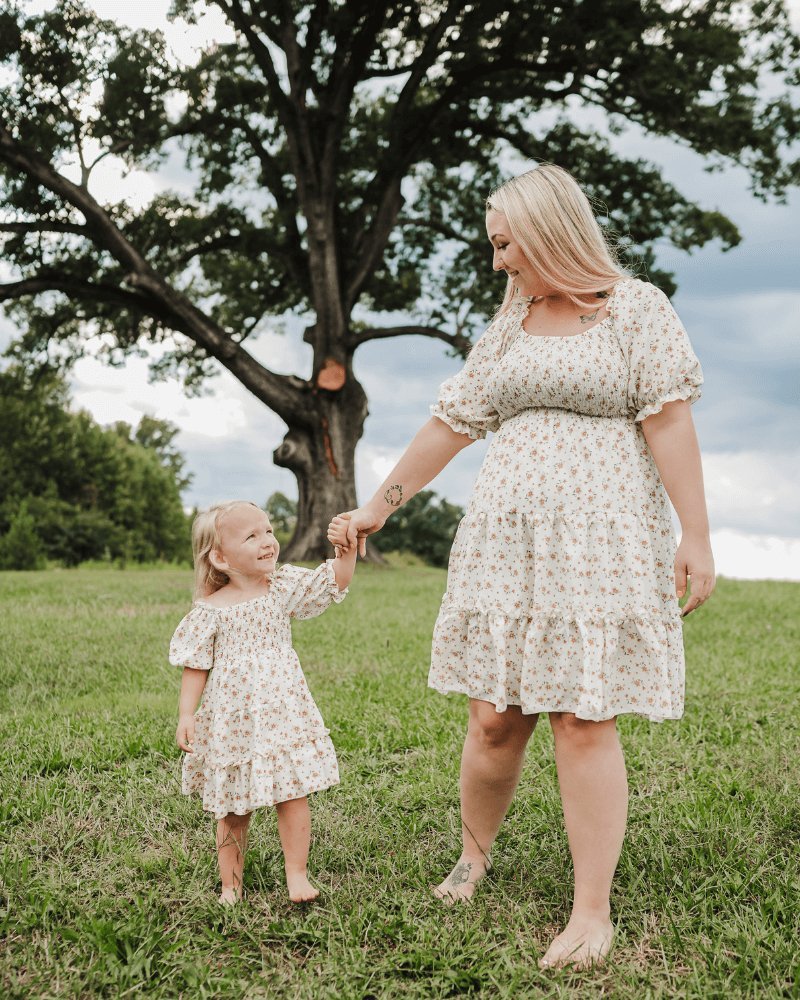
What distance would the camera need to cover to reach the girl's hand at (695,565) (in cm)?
244

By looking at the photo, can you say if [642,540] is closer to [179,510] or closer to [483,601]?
[483,601]

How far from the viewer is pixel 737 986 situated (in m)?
2.23

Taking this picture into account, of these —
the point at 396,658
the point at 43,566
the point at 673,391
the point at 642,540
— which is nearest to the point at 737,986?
the point at 642,540

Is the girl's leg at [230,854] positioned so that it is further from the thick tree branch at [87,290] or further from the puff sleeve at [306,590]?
the thick tree branch at [87,290]

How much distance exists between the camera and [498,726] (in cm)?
266

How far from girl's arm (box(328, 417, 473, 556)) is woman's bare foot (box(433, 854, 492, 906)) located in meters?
1.01

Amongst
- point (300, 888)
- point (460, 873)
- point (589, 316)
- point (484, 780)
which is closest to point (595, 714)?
point (484, 780)

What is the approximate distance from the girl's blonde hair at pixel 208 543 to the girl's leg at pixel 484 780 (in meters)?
0.88

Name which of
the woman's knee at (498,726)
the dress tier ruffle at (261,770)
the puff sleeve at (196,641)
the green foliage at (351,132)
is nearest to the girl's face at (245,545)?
the puff sleeve at (196,641)

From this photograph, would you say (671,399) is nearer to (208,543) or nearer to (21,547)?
(208,543)

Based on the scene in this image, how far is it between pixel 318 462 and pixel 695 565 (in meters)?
13.7

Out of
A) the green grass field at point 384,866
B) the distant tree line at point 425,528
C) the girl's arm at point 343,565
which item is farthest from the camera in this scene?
the distant tree line at point 425,528

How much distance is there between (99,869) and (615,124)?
50.1 ft

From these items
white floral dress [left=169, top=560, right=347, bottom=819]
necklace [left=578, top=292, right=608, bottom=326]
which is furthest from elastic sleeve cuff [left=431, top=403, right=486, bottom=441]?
white floral dress [left=169, top=560, right=347, bottom=819]
